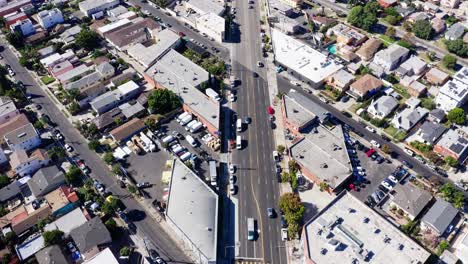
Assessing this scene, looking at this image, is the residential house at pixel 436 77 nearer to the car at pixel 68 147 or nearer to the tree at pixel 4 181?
the car at pixel 68 147

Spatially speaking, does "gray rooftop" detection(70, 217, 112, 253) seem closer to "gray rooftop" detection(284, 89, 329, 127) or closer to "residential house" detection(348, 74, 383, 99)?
"gray rooftop" detection(284, 89, 329, 127)

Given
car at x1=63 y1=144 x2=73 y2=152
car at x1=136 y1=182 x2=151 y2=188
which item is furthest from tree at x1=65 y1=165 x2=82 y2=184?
car at x1=136 y1=182 x2=151 y2=188

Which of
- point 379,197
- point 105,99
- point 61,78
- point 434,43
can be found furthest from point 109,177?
point 434,43

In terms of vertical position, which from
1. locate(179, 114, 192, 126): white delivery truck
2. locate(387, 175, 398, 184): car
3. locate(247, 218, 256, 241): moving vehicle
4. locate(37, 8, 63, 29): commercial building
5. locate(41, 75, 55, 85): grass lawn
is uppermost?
locate(37, 8, 63, 29): commercial building

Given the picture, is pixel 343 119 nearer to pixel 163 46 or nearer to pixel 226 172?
pixel 226 172

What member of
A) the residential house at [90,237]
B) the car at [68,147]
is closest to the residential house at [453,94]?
the residential house at [90,237]

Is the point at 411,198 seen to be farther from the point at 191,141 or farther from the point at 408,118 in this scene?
the point at 191,141
